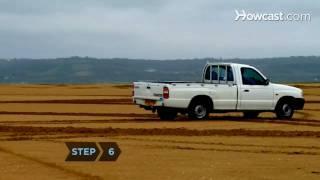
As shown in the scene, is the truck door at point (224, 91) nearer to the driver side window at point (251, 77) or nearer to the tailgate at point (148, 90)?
the driver side window at point (251, 77)

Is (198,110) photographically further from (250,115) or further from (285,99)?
(285,99)

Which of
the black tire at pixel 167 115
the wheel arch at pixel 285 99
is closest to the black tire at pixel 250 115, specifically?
the wheel arch at pixel 285 99

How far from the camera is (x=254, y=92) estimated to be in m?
24.2

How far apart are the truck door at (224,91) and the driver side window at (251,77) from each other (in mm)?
424

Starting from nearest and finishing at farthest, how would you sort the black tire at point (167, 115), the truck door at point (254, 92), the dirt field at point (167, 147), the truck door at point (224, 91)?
1. the dirt field at point (167, 147)
2. the truck door at point (224, 91)
3. the black tire at point (167, 115)
4. the truck door at point (254, 92)

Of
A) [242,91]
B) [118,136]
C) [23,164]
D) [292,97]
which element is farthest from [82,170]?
[292,97]

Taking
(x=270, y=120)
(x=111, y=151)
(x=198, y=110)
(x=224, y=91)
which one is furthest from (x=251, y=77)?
(x=111, y=151)

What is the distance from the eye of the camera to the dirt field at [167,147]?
11.8m

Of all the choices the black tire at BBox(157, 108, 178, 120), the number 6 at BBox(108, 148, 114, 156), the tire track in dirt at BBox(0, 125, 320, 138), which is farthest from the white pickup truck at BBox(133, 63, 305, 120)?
the number 6 at BBox(108, 148, 114, 156)

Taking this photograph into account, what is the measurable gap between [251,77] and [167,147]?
9399mm

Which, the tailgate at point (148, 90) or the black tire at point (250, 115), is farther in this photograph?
the black tire at point (250, 115)

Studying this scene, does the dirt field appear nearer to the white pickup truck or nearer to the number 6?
the number 6

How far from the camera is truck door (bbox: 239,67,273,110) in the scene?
2406 centimetres

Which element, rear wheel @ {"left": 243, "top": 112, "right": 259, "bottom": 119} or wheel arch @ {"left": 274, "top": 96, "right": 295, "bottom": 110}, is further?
rear wheel @ {"left": 243, "top": 112, "right": 259, "bottom": 119}
